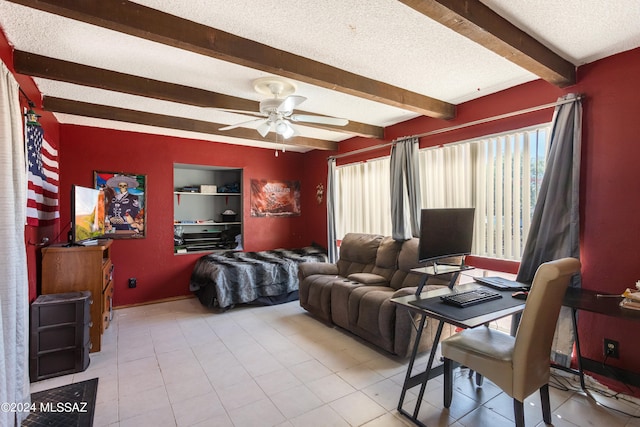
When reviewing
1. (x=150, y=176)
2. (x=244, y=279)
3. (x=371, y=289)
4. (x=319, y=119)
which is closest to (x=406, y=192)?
(x=371, y=289)

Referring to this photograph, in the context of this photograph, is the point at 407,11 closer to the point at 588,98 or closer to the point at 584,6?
the point at 584,6

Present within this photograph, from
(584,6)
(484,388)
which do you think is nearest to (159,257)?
(484,388)

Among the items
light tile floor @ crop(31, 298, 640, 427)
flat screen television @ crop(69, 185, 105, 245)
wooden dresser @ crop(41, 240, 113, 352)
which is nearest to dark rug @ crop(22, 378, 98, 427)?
light tile floor @ crop(31, 298, 640, 427)

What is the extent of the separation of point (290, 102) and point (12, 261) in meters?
2.06

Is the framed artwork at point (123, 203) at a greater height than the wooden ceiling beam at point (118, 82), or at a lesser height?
lesser

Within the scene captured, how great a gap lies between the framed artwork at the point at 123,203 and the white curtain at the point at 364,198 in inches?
114

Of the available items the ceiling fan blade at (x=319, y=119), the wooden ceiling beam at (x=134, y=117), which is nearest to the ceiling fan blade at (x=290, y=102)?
the ceiling fan blade at (x=319, y=119)

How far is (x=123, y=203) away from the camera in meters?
4.26

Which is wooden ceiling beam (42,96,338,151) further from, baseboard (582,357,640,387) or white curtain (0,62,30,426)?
baseboard (582,357,640,387)

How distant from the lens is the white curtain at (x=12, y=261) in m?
1.73

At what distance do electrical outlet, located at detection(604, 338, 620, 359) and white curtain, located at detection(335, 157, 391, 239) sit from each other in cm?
Result: 241

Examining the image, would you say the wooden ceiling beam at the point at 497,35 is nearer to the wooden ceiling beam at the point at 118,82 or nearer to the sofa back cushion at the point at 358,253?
the wooden ceiling beam at the point at 118,82

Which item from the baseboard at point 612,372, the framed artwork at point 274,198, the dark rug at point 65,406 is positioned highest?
the framed artwork at point 274,198

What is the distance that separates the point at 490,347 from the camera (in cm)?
184
